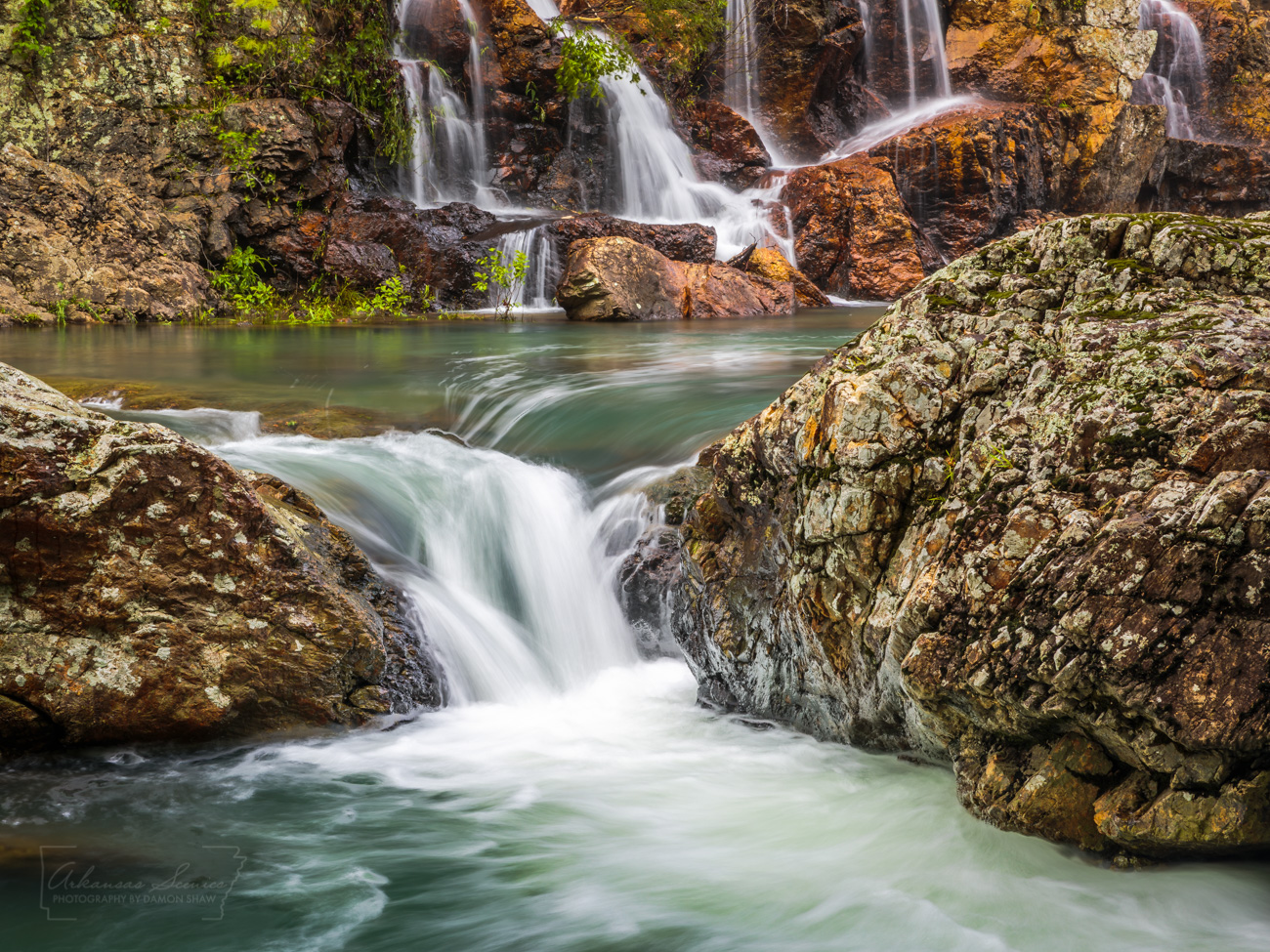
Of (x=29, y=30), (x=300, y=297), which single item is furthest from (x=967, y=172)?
(x=29, y=30)

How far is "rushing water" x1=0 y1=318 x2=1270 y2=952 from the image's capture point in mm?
2387

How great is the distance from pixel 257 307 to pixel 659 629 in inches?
457

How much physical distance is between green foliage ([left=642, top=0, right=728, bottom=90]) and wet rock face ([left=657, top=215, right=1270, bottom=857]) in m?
20.1

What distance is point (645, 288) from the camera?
557 inches

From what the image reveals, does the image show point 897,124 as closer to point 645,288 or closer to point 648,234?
point 648,234

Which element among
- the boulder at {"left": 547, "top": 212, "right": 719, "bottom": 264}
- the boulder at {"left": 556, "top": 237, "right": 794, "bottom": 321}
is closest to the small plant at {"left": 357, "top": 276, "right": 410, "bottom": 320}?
the boulder at {"left": 556, "top": 237, "right": 794, "bottom": 321}

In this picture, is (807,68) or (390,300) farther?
(807,68)

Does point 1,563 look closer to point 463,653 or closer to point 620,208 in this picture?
point 463,653

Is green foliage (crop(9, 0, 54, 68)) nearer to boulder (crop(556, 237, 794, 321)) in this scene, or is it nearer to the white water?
boulder (crop(556, 237, 794, 321))

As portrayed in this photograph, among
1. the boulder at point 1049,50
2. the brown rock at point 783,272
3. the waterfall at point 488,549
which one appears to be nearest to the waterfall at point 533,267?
the brown rock at point 783,272

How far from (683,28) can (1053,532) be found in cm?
2140

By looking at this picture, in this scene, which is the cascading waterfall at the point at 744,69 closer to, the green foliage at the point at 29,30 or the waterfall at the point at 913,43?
the waterfall at the point at 913,43

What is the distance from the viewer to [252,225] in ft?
48.4

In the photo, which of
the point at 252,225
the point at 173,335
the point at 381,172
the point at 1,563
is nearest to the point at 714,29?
the point at 381,172
